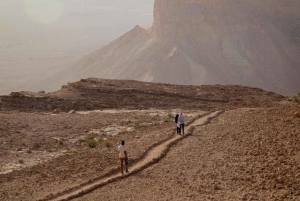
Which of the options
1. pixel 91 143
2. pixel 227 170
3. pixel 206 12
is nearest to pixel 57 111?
pixel 91 143

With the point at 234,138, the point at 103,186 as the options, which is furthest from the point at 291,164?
the point at 103,186

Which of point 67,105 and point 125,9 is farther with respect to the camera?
point 125,9

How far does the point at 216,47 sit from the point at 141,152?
49.1 meters

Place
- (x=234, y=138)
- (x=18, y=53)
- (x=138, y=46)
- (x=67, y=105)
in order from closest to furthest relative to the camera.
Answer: (x=234, y=138) < (x=67, y=105) < (x=138, y=46) < (x=18, y=53)

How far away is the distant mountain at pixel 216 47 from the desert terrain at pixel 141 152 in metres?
33.6

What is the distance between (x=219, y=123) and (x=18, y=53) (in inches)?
4248

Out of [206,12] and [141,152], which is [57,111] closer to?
[141,152]

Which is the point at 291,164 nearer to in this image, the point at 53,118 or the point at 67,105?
the point at 53,118

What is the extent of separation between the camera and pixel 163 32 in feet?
211

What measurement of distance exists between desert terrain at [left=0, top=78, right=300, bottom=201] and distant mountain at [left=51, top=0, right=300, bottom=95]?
33.6 meters

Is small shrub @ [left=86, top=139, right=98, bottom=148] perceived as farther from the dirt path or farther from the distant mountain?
the distant mountain

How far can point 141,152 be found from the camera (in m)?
14.1

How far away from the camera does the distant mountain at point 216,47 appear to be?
57625mm

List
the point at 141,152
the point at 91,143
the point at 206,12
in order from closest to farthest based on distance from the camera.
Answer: the point at 141,152, the point at 91,143, the point at 206,12
